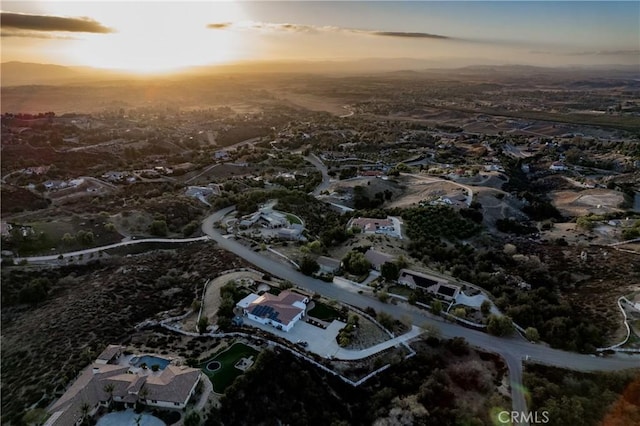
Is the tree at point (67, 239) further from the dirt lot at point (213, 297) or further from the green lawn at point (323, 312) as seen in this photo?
the green lawn at point (323, 312)

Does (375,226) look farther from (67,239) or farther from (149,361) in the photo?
(67,239)

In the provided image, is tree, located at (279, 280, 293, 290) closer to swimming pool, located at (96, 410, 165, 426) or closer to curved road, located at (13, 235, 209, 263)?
swimming pool, located at (96, 410, 165, 426)

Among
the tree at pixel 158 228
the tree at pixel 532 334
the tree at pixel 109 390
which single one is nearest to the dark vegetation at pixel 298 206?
the tree at pixel 158 228

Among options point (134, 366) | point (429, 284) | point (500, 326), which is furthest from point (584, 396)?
point (134, 366)

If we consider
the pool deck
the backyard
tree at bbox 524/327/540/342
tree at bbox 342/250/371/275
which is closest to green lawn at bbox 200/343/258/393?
the pool deck

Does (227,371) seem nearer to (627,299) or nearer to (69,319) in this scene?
(69,319)

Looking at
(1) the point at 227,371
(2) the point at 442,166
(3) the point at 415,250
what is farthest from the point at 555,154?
(1) the point at 227,371

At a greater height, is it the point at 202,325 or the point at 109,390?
the point at 109,390
